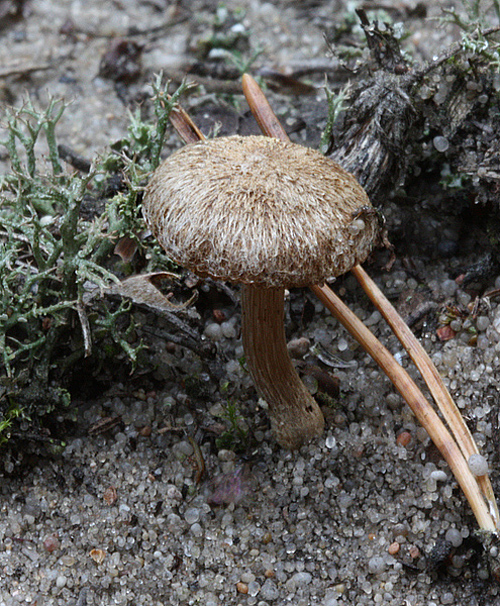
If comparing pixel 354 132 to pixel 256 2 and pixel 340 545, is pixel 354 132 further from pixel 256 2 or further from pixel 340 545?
pixel 256 2

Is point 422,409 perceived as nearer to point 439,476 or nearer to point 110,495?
point 439,476

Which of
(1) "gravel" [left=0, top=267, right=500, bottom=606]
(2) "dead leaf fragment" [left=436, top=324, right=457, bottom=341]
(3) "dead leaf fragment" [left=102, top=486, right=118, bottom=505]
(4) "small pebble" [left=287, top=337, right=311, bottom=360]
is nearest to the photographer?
(1) "gravel" [left=0, top=267, right=500, bottom=606]

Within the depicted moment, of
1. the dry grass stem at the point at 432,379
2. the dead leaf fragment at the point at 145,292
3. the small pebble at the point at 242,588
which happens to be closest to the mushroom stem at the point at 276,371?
the dead leaf fragment at the point at 145,292

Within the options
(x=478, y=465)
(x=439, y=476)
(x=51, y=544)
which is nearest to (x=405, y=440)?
(x=439, y=476)

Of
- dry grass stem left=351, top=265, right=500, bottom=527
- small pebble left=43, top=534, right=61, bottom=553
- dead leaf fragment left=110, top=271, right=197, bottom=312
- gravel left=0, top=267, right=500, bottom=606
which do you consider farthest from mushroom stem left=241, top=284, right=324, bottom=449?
small pebble left=43, top=534, right=61, bottom=553

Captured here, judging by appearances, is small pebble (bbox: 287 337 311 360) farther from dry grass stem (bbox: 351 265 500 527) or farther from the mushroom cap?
the mushroom cap

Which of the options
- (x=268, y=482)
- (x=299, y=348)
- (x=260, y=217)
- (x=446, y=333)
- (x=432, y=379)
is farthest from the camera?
(x=299, y=348)
